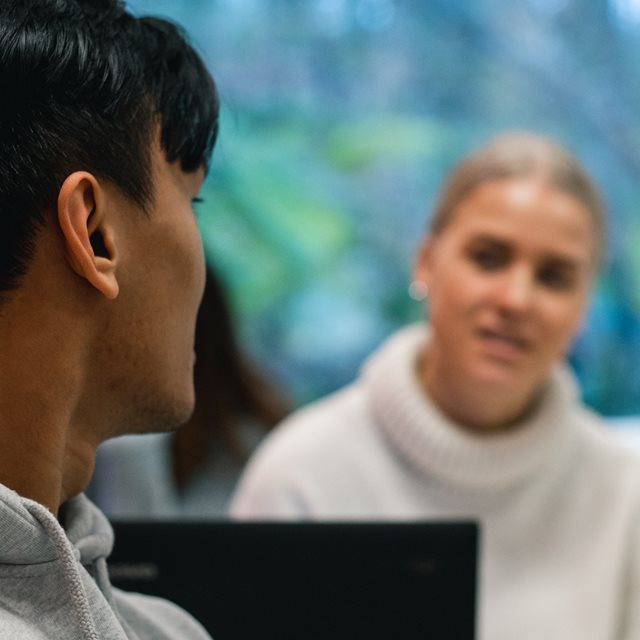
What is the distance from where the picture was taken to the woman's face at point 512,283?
1.64 m

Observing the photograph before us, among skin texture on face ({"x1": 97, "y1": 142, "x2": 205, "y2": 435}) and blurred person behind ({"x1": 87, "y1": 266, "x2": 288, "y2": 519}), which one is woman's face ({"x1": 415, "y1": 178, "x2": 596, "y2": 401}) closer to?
blurred person behind ({"x1": 87, "y1": 266, "x2": 288, "y2": 519})

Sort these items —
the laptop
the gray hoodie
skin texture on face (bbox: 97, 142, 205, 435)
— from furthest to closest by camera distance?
the laptop → skin texture on face (bbox: 97, 142, 205, 435) → the gray hoodie

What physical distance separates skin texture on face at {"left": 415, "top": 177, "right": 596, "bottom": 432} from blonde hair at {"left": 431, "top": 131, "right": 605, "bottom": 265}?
0.06 ft

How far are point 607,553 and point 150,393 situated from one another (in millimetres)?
1079

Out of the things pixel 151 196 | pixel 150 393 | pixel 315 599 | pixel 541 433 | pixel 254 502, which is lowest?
pixel 254 502

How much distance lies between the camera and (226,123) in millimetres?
2545


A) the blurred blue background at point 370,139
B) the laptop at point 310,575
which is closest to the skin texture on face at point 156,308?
the laptop at point 310,575

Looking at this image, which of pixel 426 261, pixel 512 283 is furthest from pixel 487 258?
pixel 426 261

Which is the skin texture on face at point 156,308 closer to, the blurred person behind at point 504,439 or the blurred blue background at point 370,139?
the blurred person behind at point 504,439

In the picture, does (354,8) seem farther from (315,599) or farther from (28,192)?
(28,192)

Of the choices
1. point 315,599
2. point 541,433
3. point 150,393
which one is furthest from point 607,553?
point 150,393

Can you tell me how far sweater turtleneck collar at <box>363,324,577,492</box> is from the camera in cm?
165

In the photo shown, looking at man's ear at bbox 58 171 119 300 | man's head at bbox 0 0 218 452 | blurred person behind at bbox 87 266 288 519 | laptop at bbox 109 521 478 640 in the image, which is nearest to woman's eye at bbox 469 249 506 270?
blurred person behind at bbox 87 266 288 519

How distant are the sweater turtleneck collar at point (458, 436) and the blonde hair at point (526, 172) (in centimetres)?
26
